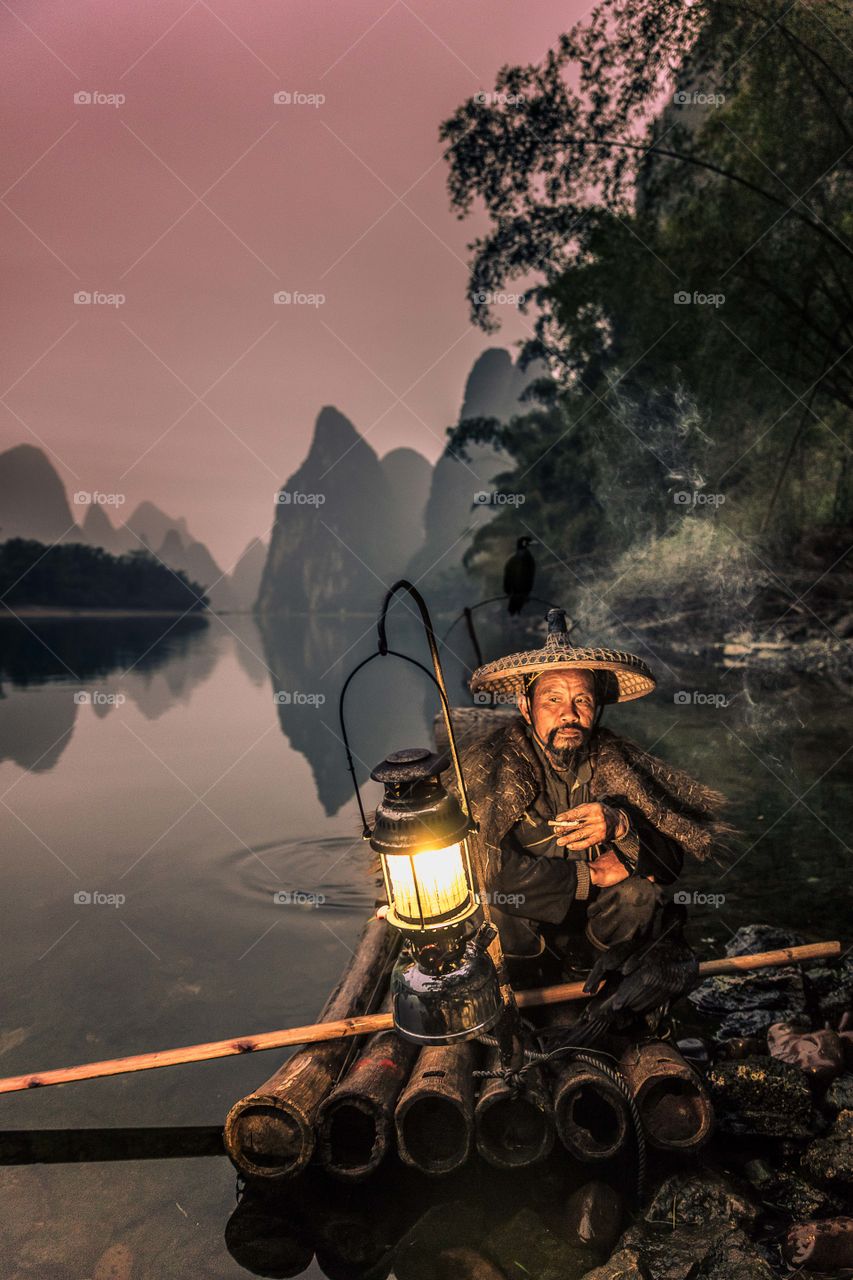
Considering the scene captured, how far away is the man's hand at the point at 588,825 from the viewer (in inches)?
145

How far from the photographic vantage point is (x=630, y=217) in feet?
63.5

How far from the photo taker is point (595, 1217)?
3.29 meters

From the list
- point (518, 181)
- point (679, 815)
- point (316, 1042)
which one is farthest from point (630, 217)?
point (316, 1042)

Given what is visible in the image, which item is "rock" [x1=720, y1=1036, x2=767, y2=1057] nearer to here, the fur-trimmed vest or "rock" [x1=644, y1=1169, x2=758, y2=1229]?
"rock" [x1=644, y1=1169, x2=758, y2=1229]

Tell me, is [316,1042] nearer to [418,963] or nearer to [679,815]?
[418,963]

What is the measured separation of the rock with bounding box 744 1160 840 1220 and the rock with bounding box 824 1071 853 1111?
49cm

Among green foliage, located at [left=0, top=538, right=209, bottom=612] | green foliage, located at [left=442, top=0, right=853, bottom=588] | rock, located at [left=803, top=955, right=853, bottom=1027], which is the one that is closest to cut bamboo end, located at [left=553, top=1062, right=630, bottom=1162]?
rock, located at [left=803, top=955, right=853, bottom=1027]

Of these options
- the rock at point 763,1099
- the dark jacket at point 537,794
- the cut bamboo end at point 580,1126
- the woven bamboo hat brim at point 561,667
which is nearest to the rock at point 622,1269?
the cut bamboo end at point 580,1126

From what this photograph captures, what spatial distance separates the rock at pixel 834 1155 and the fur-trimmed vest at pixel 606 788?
4.34ft

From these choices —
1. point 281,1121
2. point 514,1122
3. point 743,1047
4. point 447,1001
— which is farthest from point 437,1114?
point 743,1047

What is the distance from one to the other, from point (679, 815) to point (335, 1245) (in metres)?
2.55

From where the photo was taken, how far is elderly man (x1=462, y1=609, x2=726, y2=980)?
12.7ft

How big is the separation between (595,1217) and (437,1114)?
0.78m

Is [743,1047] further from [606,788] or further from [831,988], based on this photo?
[606,788]
